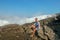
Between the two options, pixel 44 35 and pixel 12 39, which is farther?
pixel 44 35

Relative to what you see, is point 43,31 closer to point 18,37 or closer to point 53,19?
point 18,37

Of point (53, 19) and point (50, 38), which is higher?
point (53, 19)

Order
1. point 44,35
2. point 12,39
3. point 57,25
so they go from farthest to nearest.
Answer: point 57,25 → point 44,35 → point 12,39

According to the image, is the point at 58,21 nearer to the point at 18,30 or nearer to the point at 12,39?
the point at 18,30

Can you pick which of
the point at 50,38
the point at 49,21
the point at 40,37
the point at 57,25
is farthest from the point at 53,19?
the point at 40,37

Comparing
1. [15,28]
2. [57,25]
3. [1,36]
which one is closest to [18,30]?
[15,28]

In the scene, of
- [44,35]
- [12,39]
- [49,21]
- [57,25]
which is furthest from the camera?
[49,21]

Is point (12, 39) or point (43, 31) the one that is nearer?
point (12, 39)

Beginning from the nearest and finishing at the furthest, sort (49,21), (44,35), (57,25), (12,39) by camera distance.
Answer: (12,39)
(44,35)
(57,25)
(49,21)

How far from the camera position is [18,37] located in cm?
3888

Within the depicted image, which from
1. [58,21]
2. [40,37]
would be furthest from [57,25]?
[40,37]

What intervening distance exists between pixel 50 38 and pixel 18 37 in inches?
271

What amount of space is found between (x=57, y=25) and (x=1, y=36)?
2050 centimetres

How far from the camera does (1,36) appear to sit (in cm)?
4094
